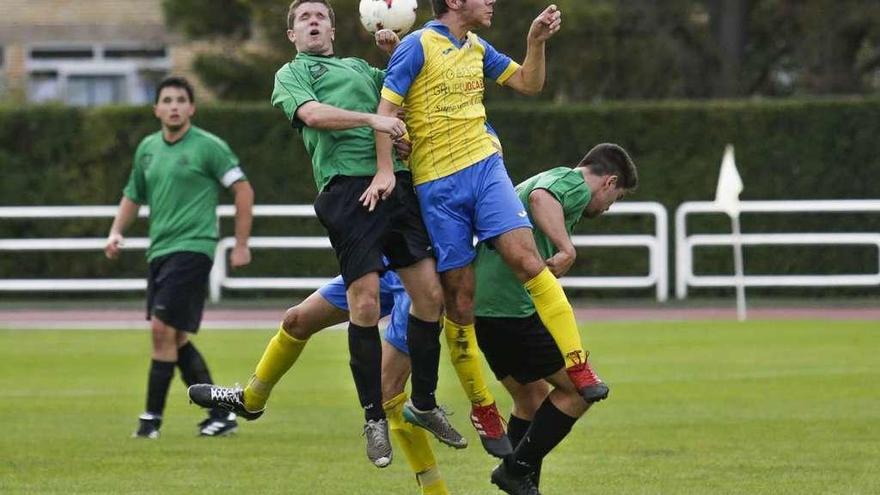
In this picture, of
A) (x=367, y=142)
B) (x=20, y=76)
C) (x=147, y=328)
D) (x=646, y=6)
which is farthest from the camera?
(x=20, y=76)

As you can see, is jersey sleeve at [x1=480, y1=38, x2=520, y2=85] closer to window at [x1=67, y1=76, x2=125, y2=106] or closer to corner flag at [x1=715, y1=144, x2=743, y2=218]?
corner flag at [x1=715, y1=144, x2=743, y2=218]

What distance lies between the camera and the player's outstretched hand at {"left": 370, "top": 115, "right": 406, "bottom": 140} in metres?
8.02

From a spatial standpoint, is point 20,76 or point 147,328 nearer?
point 147,328

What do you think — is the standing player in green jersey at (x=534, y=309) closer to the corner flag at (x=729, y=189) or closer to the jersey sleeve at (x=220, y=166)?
the jersey sleeve at (x=220, y=166)

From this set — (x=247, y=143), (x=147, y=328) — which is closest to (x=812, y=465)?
(x=147, y=328)

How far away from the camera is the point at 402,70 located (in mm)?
8359

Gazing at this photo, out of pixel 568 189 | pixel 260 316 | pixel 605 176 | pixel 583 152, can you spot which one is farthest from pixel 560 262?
pixel 583 152

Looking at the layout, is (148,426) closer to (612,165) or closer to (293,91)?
(293,91)

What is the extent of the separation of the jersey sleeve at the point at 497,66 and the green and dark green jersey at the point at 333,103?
605 millimetres

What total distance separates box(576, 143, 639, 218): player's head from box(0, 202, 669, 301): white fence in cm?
1511

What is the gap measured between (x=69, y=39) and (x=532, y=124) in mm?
11401

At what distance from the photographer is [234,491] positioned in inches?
369

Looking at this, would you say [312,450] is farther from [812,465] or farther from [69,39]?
[69,39]

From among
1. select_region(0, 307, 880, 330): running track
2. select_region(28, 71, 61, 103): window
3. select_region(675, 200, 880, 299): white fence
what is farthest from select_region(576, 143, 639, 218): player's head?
select_region(28, 71, 61, 103): window
